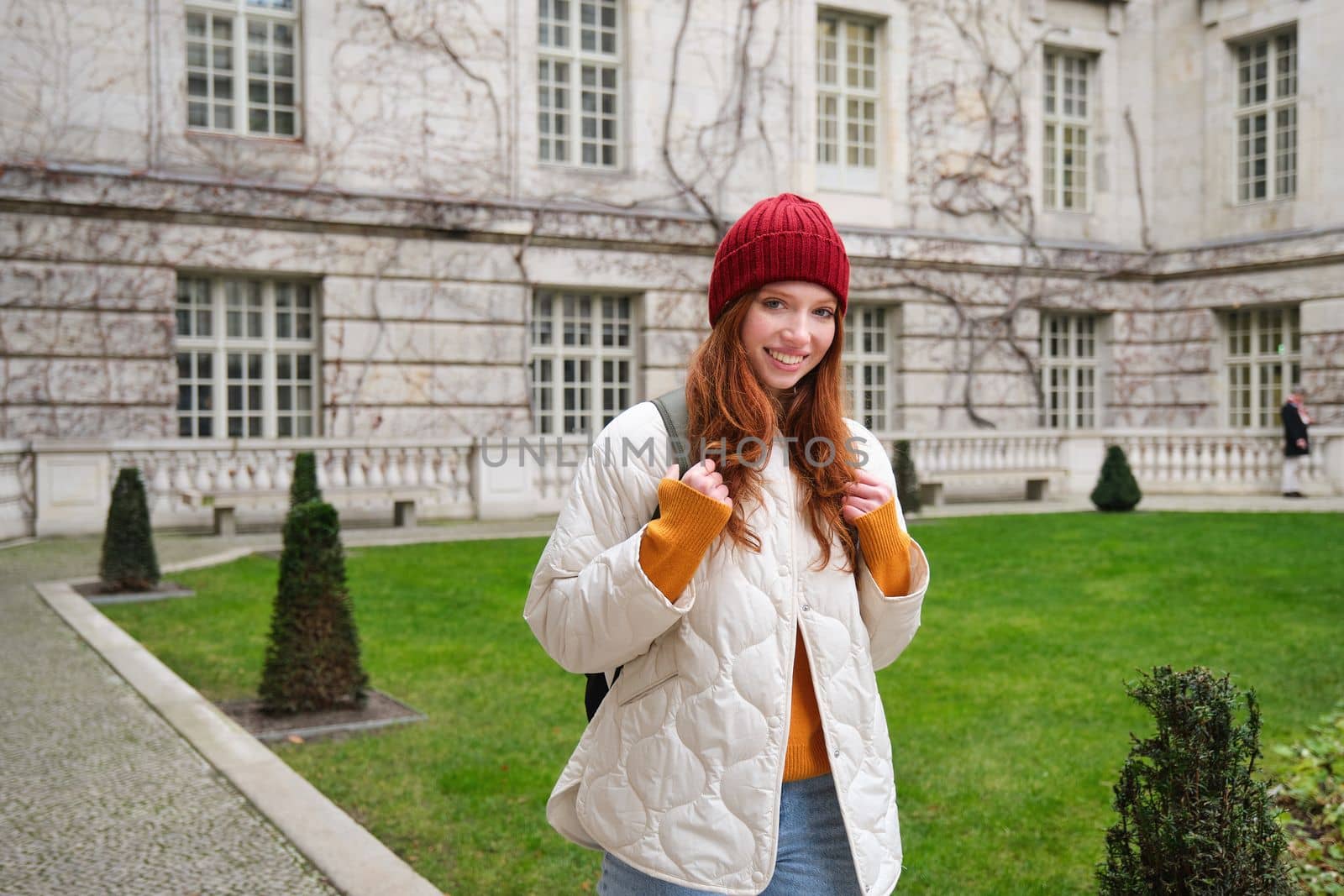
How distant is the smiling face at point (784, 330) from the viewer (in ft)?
7.77

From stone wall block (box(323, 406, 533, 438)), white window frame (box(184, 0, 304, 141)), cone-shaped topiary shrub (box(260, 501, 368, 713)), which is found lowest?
cone-shaped topiary shrub (box(260, 501, 368, 713))

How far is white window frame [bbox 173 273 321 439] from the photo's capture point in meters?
16.1

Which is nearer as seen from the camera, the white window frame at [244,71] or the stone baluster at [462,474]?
→ the white window frame at [244,71]

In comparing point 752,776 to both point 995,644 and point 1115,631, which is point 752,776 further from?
point 1115,631

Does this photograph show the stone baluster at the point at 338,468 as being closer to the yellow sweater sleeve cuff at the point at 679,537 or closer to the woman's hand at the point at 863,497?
the woman's hand at the point at 863,497

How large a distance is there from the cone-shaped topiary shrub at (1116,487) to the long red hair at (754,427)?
15.6 metres

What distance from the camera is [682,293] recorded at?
1895 centimetres

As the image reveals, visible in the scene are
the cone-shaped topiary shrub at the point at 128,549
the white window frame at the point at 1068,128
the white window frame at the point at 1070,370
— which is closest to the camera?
the cone-shaped topiary shrub at the point at 128,549

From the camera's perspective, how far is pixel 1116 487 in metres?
16.9

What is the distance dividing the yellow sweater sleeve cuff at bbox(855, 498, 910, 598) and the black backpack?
1.21 ft

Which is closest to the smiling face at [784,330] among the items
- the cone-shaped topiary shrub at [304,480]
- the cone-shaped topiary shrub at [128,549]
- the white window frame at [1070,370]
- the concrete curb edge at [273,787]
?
the concrete curb edge at [273,787]

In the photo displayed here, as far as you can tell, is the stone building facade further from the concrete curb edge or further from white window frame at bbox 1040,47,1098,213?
the concrete curb edge

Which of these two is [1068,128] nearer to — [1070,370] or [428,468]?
[1070,370]
